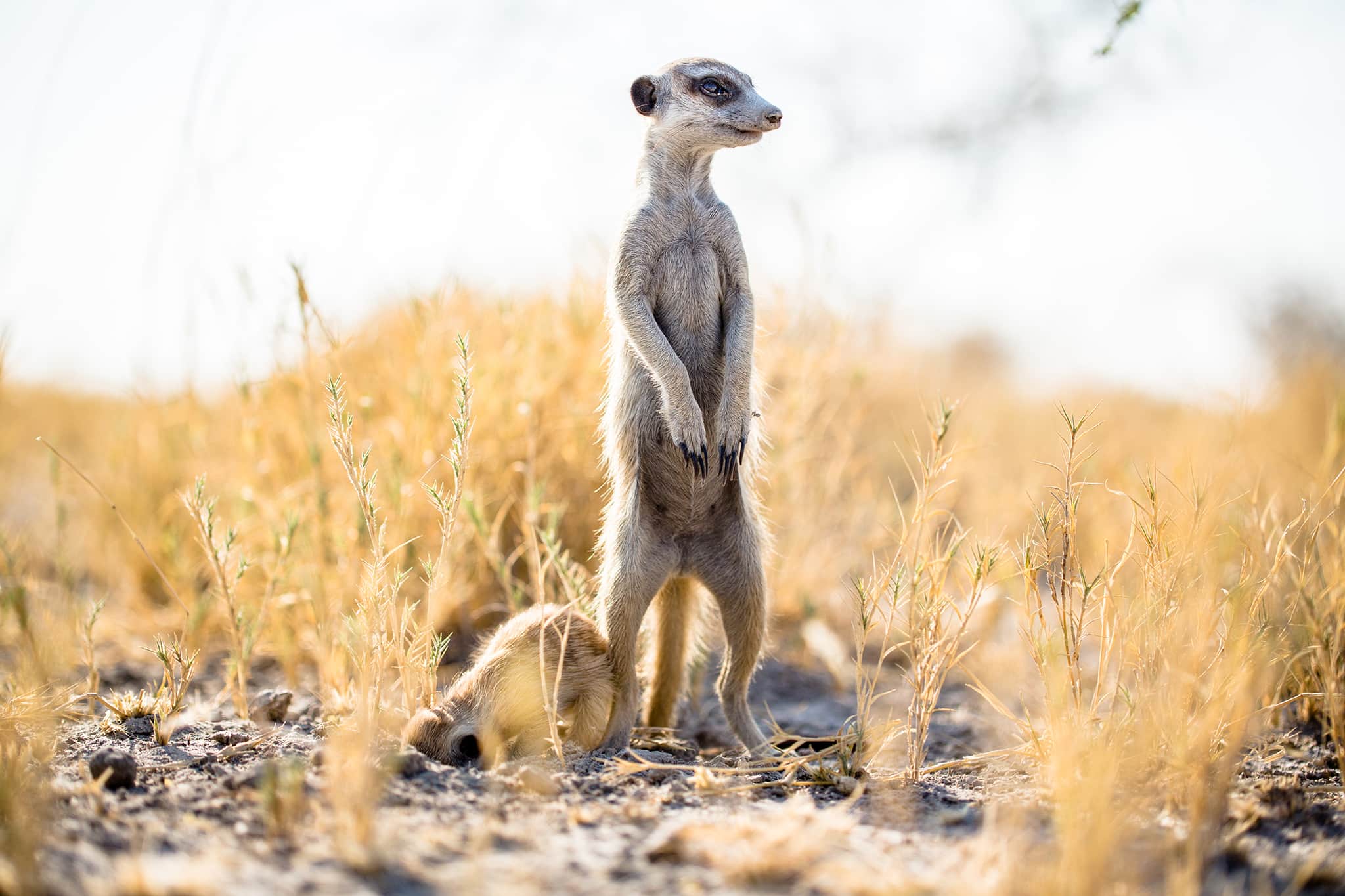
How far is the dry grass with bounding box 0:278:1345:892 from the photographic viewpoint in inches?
78.2

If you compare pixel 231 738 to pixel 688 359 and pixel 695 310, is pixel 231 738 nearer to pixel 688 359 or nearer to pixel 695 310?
pixel 688 359

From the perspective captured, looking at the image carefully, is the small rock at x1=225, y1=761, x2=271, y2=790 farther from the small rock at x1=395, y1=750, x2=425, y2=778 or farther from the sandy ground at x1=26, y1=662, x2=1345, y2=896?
the small rock at x1=395, y1=750, x2=425, y2=778

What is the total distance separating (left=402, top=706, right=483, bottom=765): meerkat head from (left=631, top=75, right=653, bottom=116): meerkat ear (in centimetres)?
190

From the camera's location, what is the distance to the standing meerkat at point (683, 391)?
2.63 m

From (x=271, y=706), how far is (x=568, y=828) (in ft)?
4.30

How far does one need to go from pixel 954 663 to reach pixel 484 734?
3.91 feet

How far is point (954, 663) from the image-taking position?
2.24m

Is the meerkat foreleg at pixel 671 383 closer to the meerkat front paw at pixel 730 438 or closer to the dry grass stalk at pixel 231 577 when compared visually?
the meerkat front paw at pixel 730 438

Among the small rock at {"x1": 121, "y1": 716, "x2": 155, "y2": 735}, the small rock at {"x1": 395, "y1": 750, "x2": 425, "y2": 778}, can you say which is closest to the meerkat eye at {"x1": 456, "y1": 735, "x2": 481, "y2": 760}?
the small rock at {"x1": 395, "y1": 750, "x2": 425, "y2": 778}

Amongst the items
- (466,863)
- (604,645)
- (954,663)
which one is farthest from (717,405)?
(466,863)

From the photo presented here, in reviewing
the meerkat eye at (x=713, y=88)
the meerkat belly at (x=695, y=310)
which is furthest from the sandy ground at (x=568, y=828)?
the meerkat eye at (x=713, y=88)

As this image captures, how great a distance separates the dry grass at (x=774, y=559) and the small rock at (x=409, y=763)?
0.11 meters

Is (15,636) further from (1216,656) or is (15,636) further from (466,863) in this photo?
(1216,656)

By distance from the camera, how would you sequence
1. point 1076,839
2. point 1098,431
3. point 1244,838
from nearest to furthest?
1. point 1076,839
2. point 1244,838
3. point 1098,431
